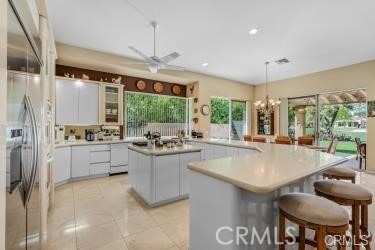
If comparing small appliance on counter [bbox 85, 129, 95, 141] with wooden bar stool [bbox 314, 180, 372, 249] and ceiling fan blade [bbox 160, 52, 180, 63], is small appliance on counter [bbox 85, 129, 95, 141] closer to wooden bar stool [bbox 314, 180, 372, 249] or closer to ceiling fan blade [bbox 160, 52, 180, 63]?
ceiling fan blade [bbox 160, 52, 180, 63]

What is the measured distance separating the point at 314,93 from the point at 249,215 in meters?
6.04

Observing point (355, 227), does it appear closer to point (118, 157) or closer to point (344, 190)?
point (344, 190)

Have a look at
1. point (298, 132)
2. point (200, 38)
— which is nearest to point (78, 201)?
point (200, 38)

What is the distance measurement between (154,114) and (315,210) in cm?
519

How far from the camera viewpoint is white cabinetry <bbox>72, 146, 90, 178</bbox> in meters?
4.08

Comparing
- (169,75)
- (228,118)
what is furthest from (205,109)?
(169,75)

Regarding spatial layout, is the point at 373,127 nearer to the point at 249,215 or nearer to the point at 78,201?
the point at 249,215

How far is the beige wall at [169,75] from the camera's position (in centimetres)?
414

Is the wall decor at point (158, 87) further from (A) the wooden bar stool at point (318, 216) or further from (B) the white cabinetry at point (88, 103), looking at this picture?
(A) the wooden bar stool at point (318, 216)

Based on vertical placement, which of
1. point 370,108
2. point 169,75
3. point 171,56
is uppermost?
point 169,75

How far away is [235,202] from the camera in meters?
Answer: 1.31

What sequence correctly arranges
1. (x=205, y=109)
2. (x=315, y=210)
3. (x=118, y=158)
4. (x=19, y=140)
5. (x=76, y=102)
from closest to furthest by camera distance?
1. (x=19, y=140)
2. (x=315, y=210)
3. (x=76, y=102)
4. (x=118, y=158)
5. (x=205, y=109)

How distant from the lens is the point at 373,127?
4.83m

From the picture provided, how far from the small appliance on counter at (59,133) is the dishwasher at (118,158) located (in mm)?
1088
